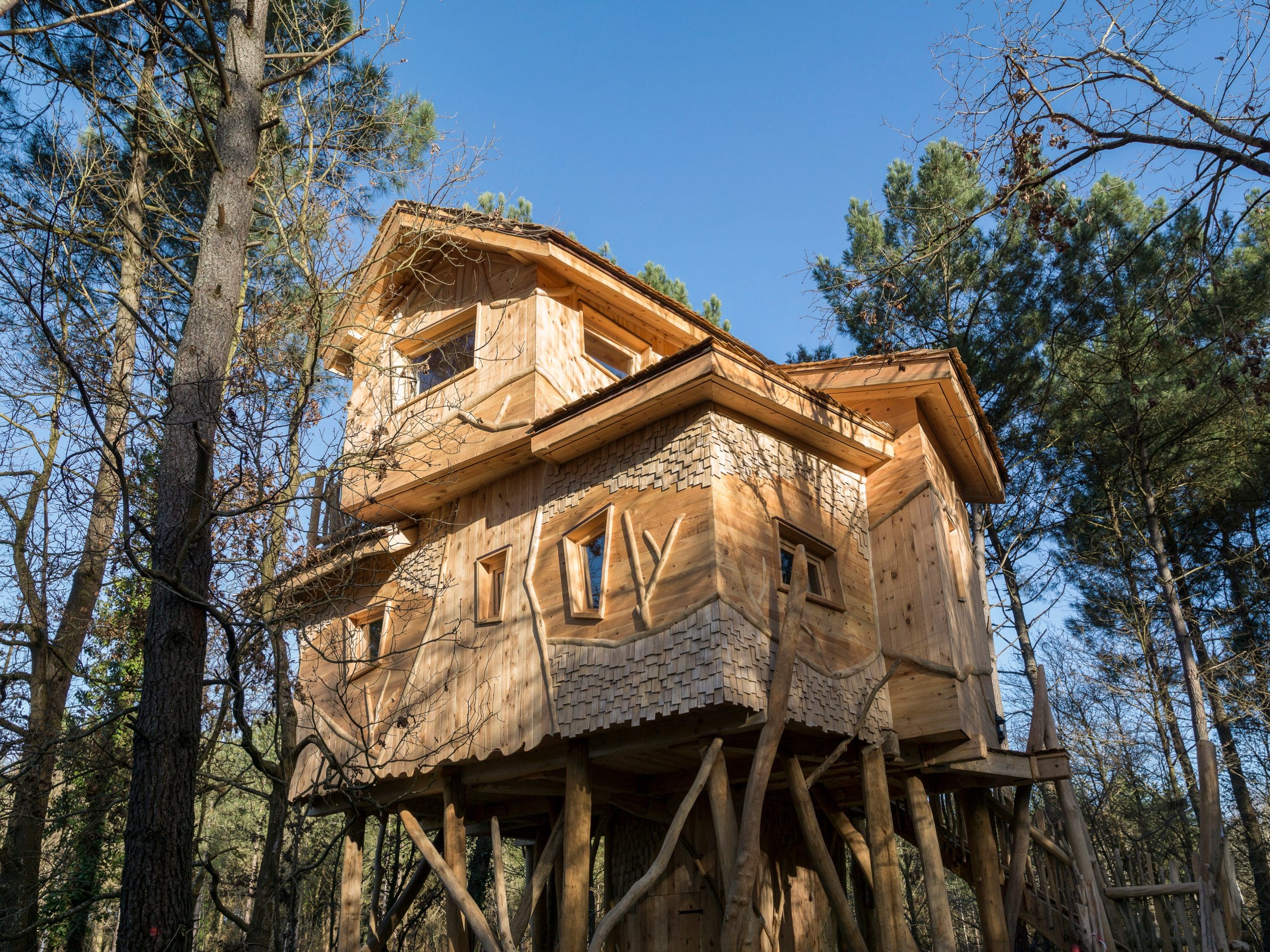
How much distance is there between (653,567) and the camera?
9195mm

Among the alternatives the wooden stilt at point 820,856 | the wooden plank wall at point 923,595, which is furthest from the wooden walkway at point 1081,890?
the wooden stilt at point 820,856

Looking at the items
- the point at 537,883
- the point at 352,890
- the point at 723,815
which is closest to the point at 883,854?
the point at 723,815

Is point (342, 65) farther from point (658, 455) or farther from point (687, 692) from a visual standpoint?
point (687, 692)

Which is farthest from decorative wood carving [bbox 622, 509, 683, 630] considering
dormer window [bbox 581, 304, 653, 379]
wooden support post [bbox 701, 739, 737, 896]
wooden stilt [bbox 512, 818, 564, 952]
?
dormer window [bbox 581, 304, 653, 379]

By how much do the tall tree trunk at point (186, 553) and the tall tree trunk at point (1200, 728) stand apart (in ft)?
26.1

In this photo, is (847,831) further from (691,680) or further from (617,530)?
(617,530)

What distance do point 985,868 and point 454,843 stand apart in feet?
19.0

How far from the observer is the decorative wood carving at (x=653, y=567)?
896 centimetres

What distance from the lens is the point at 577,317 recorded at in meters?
12.0

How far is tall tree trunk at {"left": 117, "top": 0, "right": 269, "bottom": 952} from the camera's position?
5129 mm

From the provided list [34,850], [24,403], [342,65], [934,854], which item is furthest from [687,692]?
[342,65]

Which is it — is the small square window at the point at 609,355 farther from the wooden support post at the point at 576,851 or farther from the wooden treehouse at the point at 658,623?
the wooden support post at the point at 576,851

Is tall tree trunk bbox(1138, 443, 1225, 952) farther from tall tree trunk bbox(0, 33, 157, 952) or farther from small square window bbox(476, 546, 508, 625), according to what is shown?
tall tree trunk bbox(0, 33, 157, 952)

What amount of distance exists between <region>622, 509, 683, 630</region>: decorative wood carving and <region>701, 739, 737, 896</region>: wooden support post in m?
1.41
